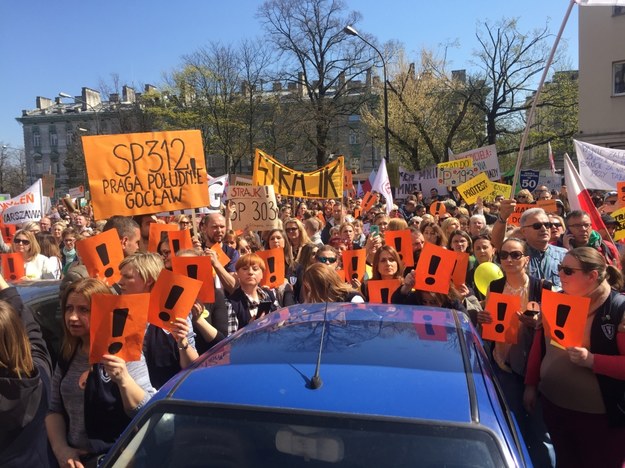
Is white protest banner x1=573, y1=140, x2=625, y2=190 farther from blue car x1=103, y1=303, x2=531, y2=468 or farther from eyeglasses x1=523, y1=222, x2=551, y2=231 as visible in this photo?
blue car x1=103, y1=303, x2=531, y2=468

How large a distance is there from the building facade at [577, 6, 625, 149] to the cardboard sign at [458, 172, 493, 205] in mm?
17981

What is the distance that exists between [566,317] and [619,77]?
89.8 ft

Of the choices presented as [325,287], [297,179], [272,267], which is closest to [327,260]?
[272,267]

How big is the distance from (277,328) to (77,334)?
3.38 ft

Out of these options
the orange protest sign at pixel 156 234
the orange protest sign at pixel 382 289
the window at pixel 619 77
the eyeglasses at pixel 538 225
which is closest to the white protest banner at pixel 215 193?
the orange protest sign at pixel 156 234

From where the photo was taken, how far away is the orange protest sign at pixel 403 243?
228 inches

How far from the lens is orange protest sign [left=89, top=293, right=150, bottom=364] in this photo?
8.53 feet

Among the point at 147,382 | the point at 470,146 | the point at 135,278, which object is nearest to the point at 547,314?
the point at 147,382

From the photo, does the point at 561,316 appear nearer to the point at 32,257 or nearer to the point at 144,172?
the point at 144,172

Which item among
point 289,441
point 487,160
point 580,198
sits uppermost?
point 487,160

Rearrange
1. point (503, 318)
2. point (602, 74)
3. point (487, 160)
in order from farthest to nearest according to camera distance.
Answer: point (602, 74)
point (487, 160)
point (503, 318)

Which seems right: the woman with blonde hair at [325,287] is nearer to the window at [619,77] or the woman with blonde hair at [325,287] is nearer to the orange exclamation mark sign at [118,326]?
the orange exclamation mark sign at [118,326]

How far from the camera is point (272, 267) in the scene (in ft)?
17.3

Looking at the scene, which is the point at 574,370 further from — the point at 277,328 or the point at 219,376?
the point at 219,376
